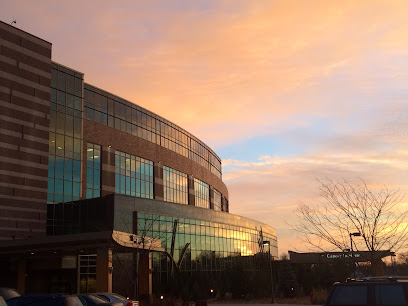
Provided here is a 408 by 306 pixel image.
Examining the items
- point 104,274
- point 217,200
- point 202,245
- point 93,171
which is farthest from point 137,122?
point 217,200

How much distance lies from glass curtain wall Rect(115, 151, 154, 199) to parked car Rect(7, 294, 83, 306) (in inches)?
1725

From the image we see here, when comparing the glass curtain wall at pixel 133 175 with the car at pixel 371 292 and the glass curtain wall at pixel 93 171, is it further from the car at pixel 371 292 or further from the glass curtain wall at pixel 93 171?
the car at pixel 371 292

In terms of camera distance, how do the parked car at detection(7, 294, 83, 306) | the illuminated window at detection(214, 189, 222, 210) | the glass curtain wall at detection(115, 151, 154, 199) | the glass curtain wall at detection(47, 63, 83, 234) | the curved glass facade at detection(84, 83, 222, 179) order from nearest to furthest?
the parked car at detection(7, 294, 83, 306) → the glass curtain wall at detection(47, 63, 83, 234) → the curved glass facade at detection(84, 83, 222, 179) → the glass curtain wall at detection(115, 151, 154, 199) → the illuminated window at detection(214, 189, 222, 210)

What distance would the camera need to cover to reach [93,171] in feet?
180

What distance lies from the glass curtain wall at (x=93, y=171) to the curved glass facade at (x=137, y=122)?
11.9ft

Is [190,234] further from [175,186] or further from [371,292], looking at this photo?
[371,292]

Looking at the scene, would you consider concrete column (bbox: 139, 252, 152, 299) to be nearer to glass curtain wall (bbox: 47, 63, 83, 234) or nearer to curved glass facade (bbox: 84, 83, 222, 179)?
glass curtain wall (bbox: 47, 63, 83, 234)

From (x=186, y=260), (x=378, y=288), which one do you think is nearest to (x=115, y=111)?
(x=186, y=260)

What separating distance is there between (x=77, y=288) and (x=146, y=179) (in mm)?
21149

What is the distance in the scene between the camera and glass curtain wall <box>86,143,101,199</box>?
53969 mm

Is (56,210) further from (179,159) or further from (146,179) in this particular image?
(179,159)

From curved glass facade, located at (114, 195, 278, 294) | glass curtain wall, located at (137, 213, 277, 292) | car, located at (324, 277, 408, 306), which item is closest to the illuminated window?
glass curtain wall, located at (137, 213, 277, 292)

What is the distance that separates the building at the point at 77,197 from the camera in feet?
134

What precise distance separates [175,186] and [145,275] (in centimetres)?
3200
